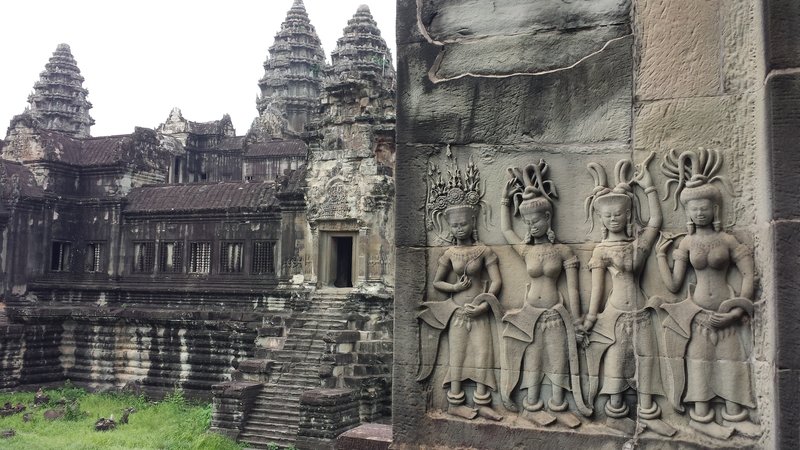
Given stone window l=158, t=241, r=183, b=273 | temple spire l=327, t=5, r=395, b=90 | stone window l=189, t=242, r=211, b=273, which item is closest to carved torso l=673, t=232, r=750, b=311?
stone window l=189, t=242, r=211, b=273

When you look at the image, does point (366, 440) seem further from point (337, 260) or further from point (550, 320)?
point (337, 260)

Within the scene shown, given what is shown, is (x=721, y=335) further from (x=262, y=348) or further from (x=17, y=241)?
(x=17, y=241)

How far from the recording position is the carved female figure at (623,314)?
479cm

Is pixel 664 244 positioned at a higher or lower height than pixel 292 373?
higher

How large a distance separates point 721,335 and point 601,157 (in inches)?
55.4

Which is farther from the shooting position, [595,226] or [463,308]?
[463,308]

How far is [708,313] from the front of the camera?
15.1 ft

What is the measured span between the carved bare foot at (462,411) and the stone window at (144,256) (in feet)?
66.2

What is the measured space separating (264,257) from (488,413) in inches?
678

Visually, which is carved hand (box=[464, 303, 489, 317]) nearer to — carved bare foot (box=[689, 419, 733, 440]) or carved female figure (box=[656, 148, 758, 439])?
carved female figure (box=[656, 148, 758, 439])

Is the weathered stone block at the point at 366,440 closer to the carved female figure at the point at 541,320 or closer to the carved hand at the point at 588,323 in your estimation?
the carved female figure at the point at 541,320

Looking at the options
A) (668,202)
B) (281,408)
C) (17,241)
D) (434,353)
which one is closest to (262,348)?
(281,408)

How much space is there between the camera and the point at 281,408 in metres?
16.4

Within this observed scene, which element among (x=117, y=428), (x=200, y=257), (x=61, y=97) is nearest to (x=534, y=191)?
(x=117, y=428)
